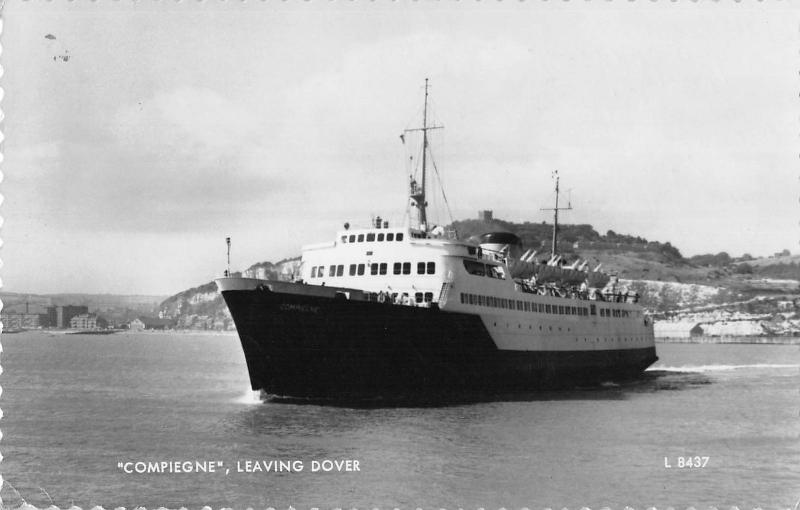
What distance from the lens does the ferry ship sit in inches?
1004

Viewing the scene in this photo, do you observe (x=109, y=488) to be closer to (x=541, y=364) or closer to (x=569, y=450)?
(x=569, y=450)

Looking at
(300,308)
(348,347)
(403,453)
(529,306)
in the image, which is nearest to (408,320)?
(348,347)

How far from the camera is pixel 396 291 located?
29.5m

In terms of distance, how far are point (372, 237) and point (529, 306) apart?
8.49 meters

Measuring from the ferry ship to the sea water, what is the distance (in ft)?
4.24

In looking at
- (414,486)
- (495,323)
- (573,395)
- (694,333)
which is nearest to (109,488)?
(414,486)

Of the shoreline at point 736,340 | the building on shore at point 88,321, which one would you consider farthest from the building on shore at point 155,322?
the shoreline at point 736,340

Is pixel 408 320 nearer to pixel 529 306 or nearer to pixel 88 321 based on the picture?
pixel 529 306

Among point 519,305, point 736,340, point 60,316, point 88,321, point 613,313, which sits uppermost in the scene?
point 519,305

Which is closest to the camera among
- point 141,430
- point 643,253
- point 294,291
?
point 141,430

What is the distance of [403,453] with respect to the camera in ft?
62.7

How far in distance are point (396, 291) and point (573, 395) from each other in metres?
9.56

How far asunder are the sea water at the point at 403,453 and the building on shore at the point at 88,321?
81.8 metres

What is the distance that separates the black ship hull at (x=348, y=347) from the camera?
83.1 feet
